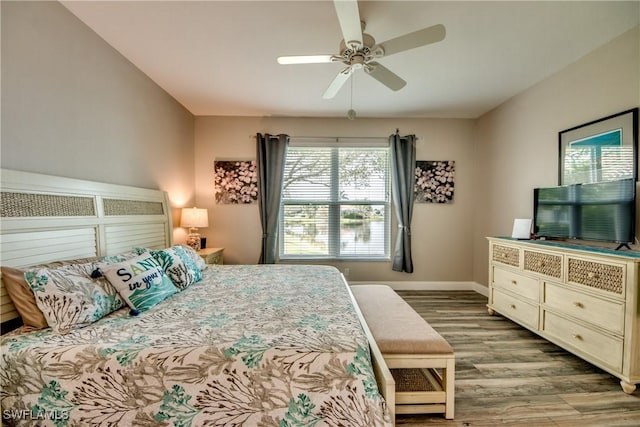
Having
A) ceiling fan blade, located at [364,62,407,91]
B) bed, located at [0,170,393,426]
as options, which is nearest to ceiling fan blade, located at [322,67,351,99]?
ceiling fan blade, located at [364,62,407,91]

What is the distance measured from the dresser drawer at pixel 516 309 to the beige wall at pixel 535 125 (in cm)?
94

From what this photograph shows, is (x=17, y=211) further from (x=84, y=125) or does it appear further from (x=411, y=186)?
(x=411, y=186)

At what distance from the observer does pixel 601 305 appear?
1932 mm

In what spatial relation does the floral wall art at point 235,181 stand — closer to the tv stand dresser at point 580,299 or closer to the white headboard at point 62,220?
the white headboard at point 62,220

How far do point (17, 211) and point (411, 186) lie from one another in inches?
155

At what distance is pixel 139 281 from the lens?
5.57 ft

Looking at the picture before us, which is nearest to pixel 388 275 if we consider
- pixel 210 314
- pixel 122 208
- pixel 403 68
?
pixel 403 68

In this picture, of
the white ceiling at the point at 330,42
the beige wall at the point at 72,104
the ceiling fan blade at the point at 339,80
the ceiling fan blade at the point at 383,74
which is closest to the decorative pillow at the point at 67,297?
the beige wall at the point at 72,104

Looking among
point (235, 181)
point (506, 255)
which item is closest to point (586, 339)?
point (506, 255)

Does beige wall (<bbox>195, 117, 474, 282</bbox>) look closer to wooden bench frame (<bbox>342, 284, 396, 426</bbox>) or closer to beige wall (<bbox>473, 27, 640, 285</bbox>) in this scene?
beige wall (<bbox>473, 27, 640, 285</bbox>)

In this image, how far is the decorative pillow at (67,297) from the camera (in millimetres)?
1343

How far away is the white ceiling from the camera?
190 cm

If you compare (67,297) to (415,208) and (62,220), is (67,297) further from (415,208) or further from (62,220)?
(415,208)

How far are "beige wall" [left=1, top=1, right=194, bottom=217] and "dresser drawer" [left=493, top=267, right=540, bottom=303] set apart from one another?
12.9 ft
